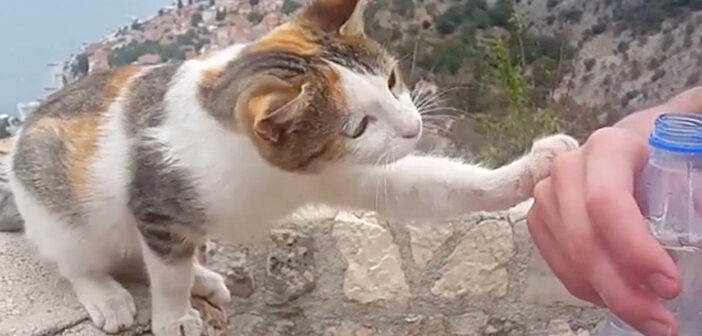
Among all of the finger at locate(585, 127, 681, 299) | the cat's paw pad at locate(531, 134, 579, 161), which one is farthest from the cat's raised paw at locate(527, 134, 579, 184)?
the finger at locate(585, 127, 681, 299)

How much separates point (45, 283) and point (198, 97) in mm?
393

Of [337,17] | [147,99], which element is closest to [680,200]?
[337,17]

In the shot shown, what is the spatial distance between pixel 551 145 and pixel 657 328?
482 mm

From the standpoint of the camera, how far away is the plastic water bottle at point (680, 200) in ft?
1.92

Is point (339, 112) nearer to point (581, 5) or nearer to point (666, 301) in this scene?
point (666, 301)

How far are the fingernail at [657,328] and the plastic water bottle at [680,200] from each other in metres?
0.02

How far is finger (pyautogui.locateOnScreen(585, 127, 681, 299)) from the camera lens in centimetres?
59

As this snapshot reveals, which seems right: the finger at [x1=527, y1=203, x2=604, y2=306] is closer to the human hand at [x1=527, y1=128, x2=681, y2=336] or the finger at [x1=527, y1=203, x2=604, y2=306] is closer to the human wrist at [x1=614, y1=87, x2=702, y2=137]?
the human hand at [x1=527, y1=128, x2=681, y2=336]

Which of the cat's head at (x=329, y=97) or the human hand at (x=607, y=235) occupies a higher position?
the human hand at (x=607, y=235)

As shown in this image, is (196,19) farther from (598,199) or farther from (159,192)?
(598,199)

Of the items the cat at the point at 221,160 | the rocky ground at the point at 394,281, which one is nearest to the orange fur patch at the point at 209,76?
the cat at the point at 221,160

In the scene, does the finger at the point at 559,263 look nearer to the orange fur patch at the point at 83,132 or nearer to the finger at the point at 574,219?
the finger at the point at 574,219

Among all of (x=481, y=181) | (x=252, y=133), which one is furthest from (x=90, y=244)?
(x=481, y=181)

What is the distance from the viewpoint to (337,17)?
1.04m
